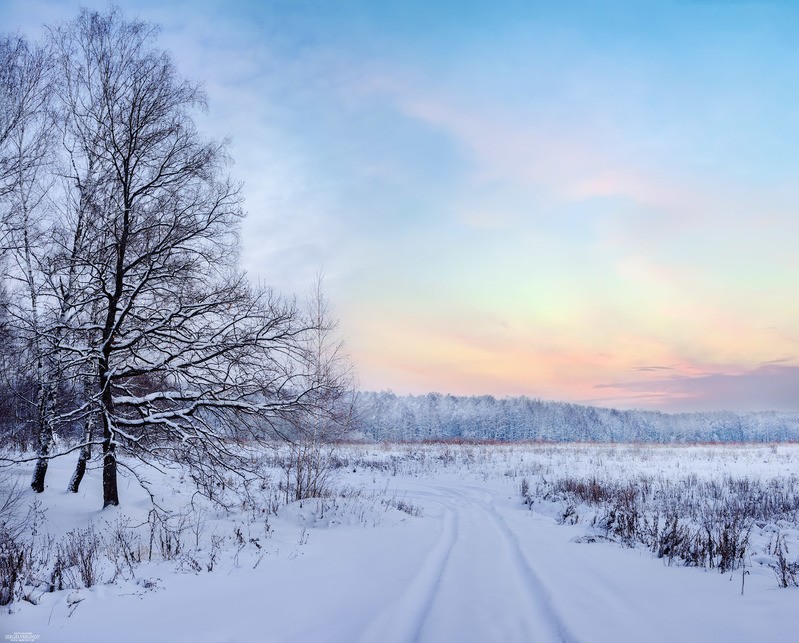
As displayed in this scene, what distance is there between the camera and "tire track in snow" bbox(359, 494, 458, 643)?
4.50 m

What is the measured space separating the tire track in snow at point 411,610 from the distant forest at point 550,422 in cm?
10554

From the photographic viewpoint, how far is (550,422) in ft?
441

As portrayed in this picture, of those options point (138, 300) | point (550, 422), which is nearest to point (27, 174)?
point (138, 300)

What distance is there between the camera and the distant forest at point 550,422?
12781 cm

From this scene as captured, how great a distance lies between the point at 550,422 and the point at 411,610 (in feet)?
456

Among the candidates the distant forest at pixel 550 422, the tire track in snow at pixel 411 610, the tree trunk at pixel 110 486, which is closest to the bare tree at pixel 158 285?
the tree trunk at pixel 110 486

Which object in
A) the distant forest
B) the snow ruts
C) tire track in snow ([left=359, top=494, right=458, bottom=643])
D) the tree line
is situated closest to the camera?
tire track in snow ([left=359, top=494, right=458, bottom=643])

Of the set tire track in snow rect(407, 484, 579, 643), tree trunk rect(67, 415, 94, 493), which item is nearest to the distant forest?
tree trunk rect(67, 415, 94, 493)

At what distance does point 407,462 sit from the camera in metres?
33.2

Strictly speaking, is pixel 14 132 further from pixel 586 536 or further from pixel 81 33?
pixel 586 536

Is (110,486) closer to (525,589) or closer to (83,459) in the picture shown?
(83,459)

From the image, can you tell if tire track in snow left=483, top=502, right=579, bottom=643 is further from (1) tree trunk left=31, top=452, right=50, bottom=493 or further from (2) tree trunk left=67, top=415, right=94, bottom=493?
(1) tree trunk left=31, top=452, right=50, bottom=493

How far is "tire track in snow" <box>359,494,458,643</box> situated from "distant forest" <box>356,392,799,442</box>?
105535mm

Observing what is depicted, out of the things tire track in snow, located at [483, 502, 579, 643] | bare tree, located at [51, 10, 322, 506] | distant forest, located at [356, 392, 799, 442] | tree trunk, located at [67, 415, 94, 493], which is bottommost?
distant forest, located at [356, 392, 799, 442]
